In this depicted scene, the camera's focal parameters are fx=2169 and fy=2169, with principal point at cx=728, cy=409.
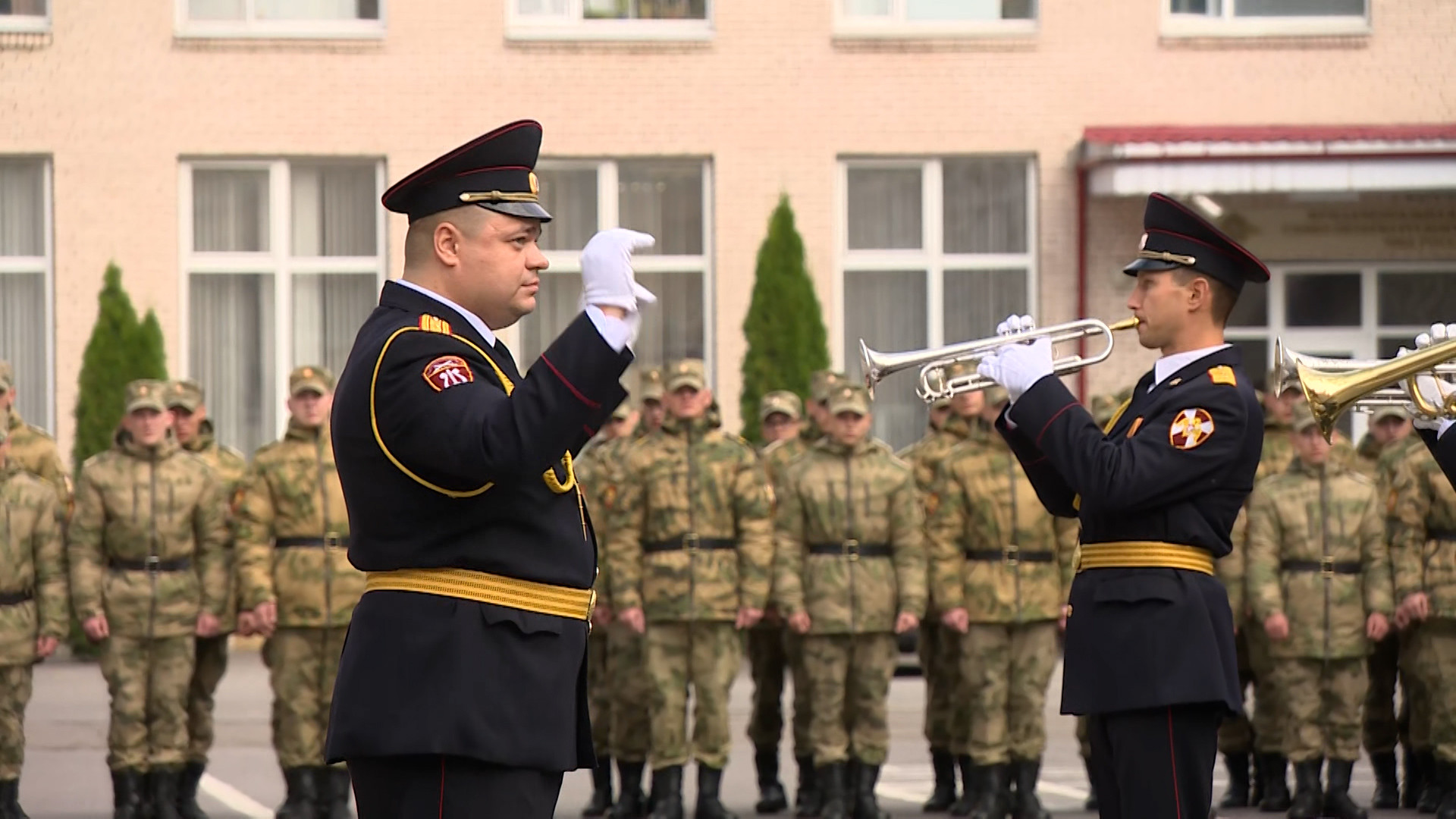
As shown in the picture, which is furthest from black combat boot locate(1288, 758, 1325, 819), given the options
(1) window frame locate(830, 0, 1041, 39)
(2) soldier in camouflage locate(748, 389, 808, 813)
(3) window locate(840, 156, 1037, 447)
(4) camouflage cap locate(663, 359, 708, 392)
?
(1) window frame locate(830, 0, 1041, 39)

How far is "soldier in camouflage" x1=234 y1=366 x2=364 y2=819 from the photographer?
1086 cm

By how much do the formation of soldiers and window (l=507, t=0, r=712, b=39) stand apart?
31.0 ft

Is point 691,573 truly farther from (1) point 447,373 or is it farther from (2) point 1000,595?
(1) point 447,373

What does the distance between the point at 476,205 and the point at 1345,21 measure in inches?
675

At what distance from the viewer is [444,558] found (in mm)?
4535

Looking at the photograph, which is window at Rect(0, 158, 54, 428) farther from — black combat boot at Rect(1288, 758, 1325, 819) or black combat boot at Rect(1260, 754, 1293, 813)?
black combat boot at Rect(1288, 758, 1325, 819)

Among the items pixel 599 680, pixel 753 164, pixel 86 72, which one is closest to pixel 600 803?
pixel 599 680

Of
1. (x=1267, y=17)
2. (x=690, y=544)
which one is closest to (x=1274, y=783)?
(x=690, y=544)

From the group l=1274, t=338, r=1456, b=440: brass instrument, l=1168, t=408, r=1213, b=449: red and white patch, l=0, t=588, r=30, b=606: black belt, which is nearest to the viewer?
l=1274, t=338, r=1456, b=440: brass instrument

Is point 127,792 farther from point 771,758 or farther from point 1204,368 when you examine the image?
point 1204,368

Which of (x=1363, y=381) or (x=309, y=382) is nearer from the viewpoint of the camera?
(x=1363, y=381)

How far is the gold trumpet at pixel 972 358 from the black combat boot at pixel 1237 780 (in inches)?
209

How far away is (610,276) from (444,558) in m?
0.70

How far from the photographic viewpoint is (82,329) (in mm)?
20000
